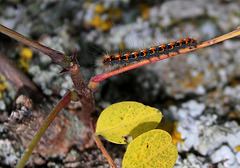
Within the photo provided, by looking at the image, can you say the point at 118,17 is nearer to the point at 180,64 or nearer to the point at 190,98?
the point at 180,64

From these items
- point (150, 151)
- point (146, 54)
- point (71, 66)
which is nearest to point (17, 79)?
point (71, 66)

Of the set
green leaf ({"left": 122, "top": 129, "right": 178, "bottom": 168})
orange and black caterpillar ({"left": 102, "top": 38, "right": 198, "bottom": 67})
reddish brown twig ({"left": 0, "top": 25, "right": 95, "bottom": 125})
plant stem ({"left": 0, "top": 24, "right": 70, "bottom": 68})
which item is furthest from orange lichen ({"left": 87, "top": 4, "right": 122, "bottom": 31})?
green leaf ({"left": 122, "top": 129, "right": 178, "bottom": 168})

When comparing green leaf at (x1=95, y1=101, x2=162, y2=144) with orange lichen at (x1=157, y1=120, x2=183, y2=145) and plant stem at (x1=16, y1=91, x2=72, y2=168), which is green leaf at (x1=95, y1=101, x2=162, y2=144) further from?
orange lichen at (x1=157, y1=120, x2=183, y2=145)

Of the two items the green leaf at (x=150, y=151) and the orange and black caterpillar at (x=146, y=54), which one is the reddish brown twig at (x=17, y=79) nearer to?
the orange and black caterpillar at (x=146, y=54)

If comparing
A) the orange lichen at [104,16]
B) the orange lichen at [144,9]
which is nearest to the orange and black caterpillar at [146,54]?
the orange lichen at [104,16]

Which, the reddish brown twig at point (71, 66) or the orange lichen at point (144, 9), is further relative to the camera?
the orange lichen at point (144, 9)

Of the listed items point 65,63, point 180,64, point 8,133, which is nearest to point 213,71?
point 180,64

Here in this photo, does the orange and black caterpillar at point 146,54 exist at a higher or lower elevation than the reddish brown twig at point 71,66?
lower
